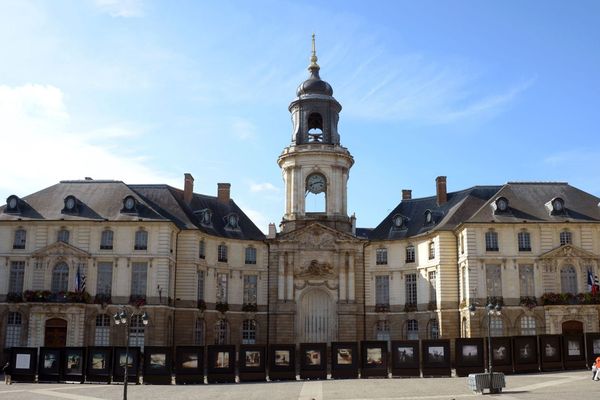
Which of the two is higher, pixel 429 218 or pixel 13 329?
pixel 429 218


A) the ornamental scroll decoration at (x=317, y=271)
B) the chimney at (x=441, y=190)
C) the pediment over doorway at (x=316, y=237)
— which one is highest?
the chimney at (x=441, y=190)

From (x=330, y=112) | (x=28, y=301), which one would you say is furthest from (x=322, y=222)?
(x=28, y=301)

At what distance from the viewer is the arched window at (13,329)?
48.0m

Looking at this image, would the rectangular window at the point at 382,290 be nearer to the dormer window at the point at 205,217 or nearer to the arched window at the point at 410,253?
the arched window at the point at 410,253

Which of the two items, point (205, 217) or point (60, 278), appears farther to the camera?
point (205, 217)

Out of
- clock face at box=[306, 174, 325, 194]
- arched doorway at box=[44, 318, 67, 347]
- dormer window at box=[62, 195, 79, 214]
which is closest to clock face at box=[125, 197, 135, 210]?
dormer window at box=[62, 195, 79, 214]

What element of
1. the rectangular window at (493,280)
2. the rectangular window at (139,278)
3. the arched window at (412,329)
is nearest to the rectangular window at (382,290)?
the arched window at (412,329)

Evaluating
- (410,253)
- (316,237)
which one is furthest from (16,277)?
(410,253)

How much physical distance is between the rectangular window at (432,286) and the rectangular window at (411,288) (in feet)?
5.35

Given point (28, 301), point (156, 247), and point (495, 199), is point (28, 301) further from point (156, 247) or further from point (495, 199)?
point (495, 199)

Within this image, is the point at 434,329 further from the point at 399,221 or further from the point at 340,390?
the point at 340,390

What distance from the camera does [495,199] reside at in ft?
168

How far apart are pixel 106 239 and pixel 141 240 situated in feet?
8.22

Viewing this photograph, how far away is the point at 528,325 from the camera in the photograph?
48.4 metres
